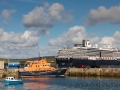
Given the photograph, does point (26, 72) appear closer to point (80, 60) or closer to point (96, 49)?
point (80, 60)

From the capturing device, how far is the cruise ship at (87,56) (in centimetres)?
15200

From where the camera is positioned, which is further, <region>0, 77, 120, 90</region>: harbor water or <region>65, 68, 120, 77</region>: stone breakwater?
<region>65, 68, 120, 77</region>: stone breakwater

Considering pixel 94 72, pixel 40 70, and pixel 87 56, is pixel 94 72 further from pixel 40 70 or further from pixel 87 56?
pixel 87 56

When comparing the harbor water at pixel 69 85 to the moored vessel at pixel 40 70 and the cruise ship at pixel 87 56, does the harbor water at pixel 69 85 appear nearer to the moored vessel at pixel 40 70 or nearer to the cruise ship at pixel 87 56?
the moored vessel at pixel 40 70

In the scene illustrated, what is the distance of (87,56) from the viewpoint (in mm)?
165000

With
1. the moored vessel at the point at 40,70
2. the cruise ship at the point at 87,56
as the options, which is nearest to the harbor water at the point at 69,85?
the moored vessel at the point at 40,70

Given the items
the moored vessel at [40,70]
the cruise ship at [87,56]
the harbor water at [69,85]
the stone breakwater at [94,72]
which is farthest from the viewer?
the cruise ship at [87,56]

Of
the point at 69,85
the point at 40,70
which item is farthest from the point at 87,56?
the point at 69,85

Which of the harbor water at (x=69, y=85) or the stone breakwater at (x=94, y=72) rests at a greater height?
the stone breakwater at (x=94, y=72)

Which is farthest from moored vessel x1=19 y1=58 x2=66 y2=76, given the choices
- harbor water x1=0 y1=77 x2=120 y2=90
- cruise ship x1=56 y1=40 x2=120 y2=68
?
cruise ship x1=56 y1=40 x2=120 y2=68

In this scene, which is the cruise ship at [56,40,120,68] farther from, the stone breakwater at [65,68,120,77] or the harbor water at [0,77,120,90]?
the harbor water at [0,77,120,90]

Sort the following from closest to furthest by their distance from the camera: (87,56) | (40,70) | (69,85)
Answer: (69,85) < (40,70) < (87,56)

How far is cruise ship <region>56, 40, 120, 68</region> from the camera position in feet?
499

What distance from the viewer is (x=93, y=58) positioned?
161 metres
